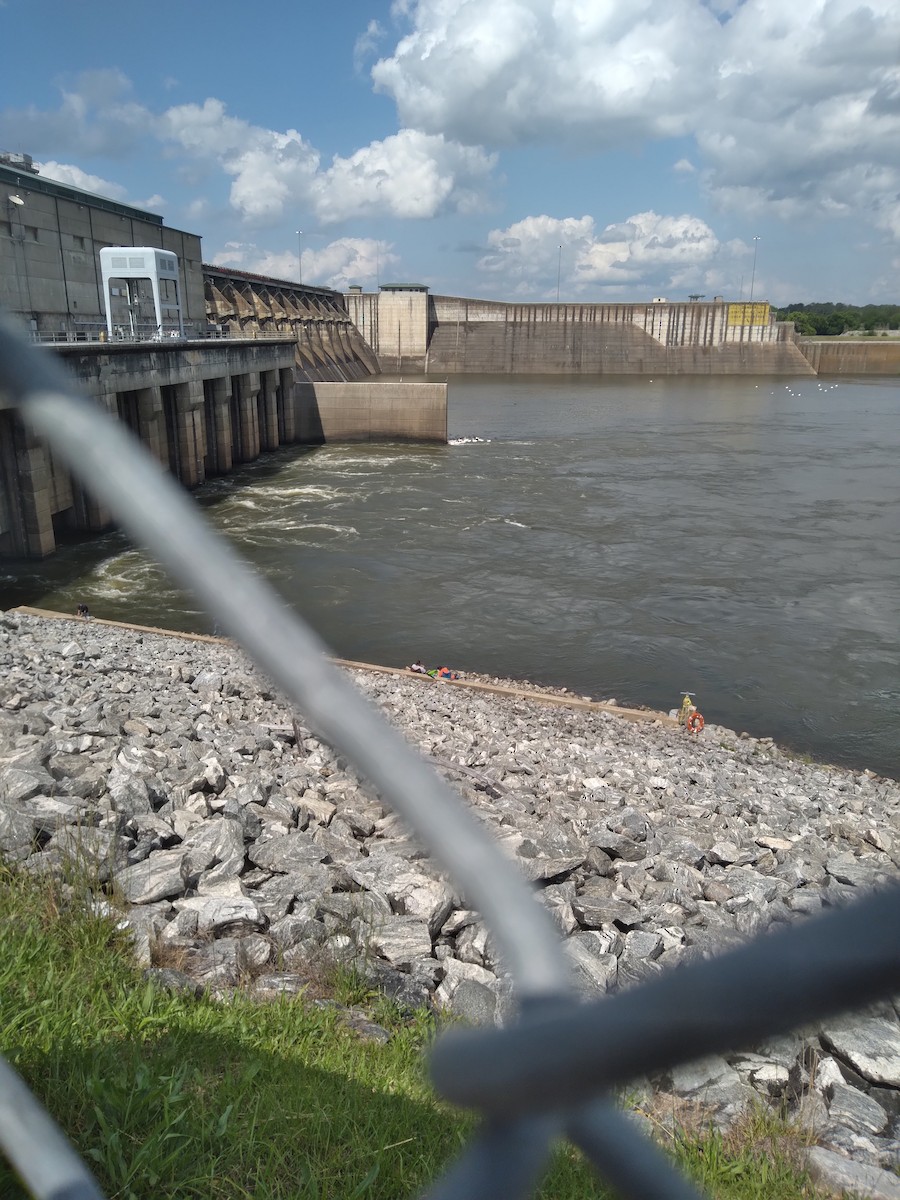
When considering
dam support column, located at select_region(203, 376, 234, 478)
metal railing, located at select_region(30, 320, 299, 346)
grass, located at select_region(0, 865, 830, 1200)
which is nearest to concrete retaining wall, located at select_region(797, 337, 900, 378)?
metal railing, located at select_region(30, 320, 299, 346)

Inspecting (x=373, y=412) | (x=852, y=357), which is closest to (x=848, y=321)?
(x=852, y=357)

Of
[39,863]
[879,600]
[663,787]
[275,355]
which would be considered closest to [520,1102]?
[39,863]

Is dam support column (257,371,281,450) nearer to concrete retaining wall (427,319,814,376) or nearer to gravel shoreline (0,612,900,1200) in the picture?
gravel shoreline (0,612,900,1200)

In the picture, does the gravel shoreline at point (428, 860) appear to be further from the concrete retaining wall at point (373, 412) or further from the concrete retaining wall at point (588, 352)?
the concrete retaining wall at point (588, 352)

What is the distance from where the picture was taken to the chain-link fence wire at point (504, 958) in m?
0.56

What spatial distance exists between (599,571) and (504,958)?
19.7m

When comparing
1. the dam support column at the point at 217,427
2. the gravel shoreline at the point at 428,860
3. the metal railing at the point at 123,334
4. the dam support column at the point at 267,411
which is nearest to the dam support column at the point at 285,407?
the dam support column at the point at 267,411

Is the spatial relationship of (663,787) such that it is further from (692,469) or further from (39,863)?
(692,469)

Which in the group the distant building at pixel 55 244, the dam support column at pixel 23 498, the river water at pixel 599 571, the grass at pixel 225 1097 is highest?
the distant building at pixel 55 244

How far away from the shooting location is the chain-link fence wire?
1.84 feet

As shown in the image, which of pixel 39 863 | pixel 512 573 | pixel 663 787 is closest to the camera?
pixel 39 863

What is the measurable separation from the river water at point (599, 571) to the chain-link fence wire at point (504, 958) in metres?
7.53

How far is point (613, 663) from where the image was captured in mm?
14992

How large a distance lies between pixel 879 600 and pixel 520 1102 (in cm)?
1936
